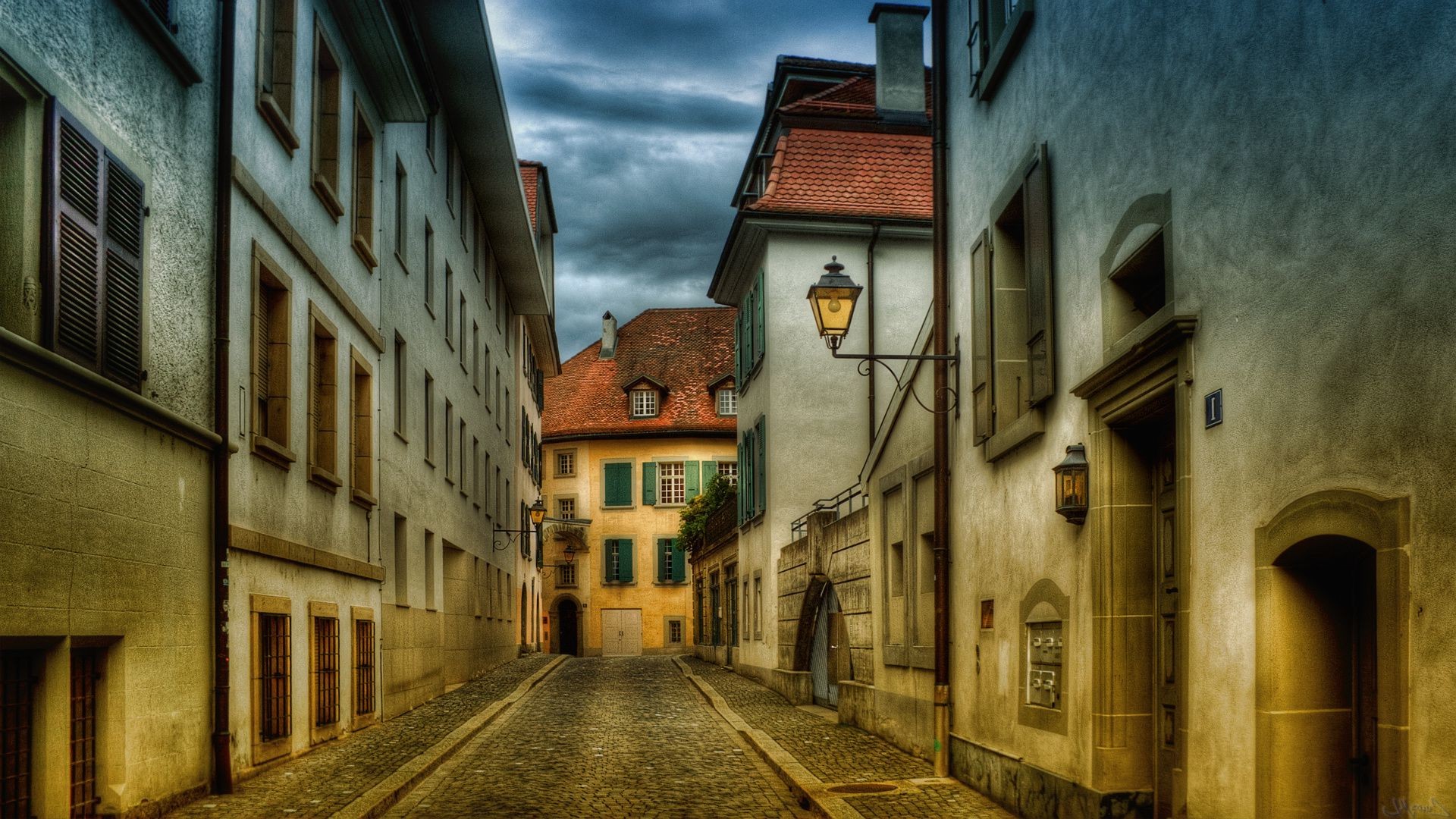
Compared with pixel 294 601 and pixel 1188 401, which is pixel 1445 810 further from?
pixel 294 601

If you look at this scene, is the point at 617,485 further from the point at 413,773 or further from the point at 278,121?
the point at 413,773

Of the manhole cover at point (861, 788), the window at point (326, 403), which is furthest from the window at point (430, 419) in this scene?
the manhole cover at point (861, 788)

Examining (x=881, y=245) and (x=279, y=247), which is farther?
(x=881, y=245)

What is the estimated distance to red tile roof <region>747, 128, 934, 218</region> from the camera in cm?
2639

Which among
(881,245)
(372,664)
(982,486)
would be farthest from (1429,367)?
(881,245)

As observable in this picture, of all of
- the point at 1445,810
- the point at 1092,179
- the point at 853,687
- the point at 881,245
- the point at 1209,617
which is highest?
the point at 881,245

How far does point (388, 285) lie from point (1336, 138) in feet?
53.7

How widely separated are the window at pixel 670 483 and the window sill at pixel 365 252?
41.7 metres

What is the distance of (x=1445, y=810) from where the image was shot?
4.93 metres

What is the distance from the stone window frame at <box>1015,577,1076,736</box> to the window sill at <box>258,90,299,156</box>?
8004 mm

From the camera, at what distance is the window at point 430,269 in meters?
24.6

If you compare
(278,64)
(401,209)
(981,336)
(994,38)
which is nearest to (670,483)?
(401,209)

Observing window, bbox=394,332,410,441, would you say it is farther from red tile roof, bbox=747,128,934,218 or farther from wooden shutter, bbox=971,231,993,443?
wooden shutter, bbox=971,231,993,443

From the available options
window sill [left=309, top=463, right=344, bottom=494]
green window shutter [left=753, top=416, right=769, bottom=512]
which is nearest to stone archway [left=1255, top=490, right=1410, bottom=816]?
window sill [left=309, top=463, right=344, bottom=494]
